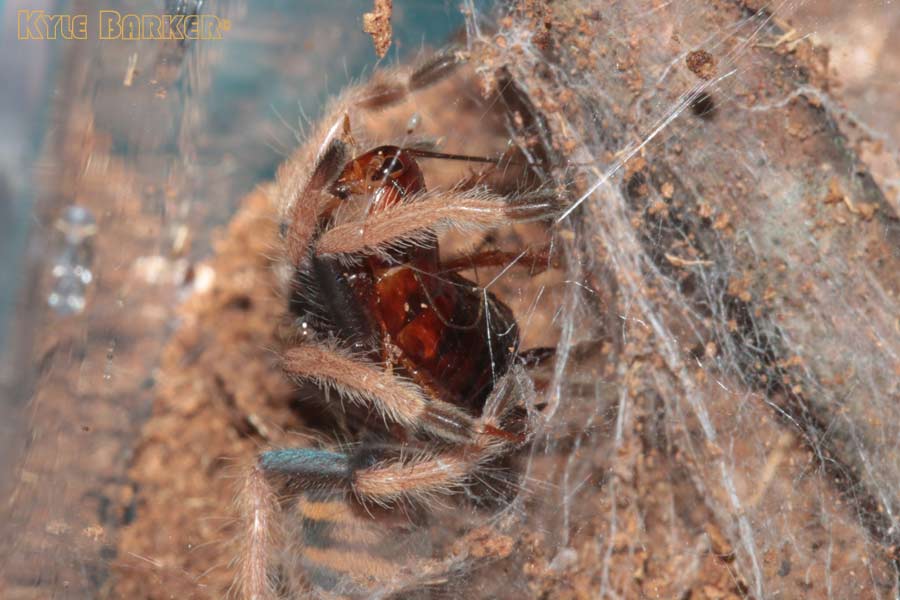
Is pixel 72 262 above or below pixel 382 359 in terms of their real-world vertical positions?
below

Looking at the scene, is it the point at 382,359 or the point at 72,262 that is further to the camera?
the point at 72,262

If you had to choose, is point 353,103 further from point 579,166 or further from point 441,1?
point 579,166

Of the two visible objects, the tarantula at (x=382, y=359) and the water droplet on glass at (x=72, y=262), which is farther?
the water droplet on glass at (x=72, y=262)

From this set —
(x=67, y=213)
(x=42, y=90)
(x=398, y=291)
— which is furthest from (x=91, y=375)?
(x=398, y=291)
